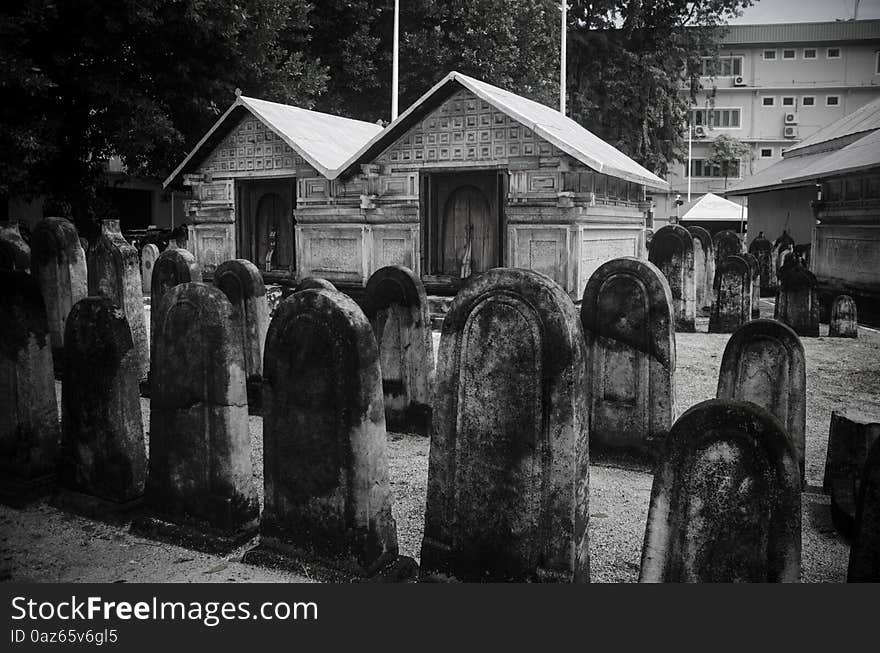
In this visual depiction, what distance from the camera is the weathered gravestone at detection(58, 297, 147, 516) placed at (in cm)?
469

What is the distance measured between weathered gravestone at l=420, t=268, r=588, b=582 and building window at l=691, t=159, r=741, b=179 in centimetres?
4637

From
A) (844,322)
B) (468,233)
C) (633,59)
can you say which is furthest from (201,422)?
(633,59)

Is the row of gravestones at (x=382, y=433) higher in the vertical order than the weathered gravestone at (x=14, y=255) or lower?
lower

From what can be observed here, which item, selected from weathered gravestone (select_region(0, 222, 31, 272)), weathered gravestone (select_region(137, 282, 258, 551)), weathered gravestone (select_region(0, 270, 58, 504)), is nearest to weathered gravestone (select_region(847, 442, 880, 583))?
weathered gravestone (select_region(137, 282, 258, 551))

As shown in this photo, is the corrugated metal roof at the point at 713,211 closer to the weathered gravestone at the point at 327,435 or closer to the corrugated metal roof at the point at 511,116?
the corrugated metal roof at the point at 511,116

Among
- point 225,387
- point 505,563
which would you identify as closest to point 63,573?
point 225,387

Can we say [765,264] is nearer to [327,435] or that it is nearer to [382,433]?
[382,433]

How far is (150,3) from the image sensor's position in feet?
51.4

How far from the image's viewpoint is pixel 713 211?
34.0 m

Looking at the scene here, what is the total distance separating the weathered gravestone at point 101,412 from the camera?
469 centimetres

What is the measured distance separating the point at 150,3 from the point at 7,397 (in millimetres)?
13289

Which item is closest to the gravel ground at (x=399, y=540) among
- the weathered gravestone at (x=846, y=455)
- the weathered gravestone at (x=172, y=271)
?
the weathered gravestone at (x=846, y=455)

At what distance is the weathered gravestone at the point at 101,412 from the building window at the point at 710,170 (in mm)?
46485

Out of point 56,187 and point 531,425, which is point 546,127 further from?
point 56,187
